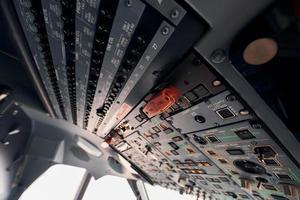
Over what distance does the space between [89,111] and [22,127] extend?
6.74 ft

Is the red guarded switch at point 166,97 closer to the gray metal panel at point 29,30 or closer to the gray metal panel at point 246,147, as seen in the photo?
the gray metal panel at point 246,147

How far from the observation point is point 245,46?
91 cm

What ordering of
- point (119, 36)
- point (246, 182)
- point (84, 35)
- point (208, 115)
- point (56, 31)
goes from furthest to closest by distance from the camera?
point (246, 182)
point (208, 115)
point (56, 31)
point (84, 35)
point (119, 36)

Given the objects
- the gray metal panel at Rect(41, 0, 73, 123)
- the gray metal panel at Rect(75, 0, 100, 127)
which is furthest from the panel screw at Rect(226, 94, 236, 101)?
the gray metal panel at Rect(41, 0, 73, 123)

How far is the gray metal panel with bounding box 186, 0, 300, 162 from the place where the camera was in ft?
2.81

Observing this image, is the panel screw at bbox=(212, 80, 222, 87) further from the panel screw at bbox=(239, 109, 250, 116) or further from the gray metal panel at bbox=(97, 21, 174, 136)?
the gray metal panel at bbox=(97, 21, 174, 136)

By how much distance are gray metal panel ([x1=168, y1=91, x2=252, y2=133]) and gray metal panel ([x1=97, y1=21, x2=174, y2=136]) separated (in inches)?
16.7

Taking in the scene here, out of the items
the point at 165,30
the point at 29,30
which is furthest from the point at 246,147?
the point at 29,30

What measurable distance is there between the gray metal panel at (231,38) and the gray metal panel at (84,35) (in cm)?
47

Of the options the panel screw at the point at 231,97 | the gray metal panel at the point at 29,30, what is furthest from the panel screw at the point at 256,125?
the gray metal panel at the point at 29,30

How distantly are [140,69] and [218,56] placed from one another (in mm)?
509

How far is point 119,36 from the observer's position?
47.1 inches

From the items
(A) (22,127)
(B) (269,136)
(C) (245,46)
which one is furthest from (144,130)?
(A) (22,127)

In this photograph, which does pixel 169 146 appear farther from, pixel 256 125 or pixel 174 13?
pixel 174 13
